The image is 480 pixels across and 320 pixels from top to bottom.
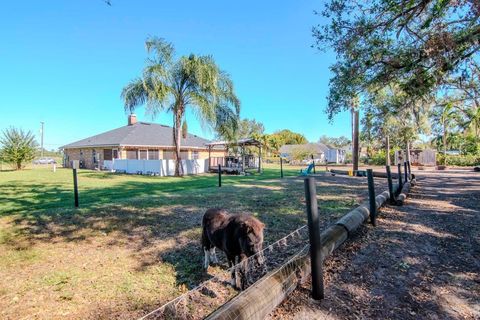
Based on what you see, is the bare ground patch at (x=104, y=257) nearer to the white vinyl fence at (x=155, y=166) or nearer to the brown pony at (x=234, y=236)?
the brown pony at (x=234, y=236)

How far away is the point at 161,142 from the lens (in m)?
28.0

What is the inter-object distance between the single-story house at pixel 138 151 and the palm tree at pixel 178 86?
412 centimetres

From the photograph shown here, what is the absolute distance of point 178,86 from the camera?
60.8 ft

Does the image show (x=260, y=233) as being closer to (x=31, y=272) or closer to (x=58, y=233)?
(x=31, y=272)

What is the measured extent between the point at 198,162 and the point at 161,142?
6.50 meters

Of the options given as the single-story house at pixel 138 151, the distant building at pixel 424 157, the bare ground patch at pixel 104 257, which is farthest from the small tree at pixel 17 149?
the distant building at pixel 424 157

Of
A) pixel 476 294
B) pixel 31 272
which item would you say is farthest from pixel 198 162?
pixel 476 294

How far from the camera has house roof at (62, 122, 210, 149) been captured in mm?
26625

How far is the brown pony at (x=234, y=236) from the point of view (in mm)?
2896

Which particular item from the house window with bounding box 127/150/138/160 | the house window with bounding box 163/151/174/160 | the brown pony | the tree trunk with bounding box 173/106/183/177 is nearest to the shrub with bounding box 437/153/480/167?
the house window with bounding box 163/151/174/160

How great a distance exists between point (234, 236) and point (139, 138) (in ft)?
86.3

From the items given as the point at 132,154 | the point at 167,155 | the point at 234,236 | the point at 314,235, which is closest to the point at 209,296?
the point at 234,236

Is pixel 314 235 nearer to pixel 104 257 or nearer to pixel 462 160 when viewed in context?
pixel 104 257

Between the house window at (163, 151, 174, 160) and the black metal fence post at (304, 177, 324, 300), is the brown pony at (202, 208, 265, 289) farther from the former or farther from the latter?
the house window at (163, 151, 174, 160)
